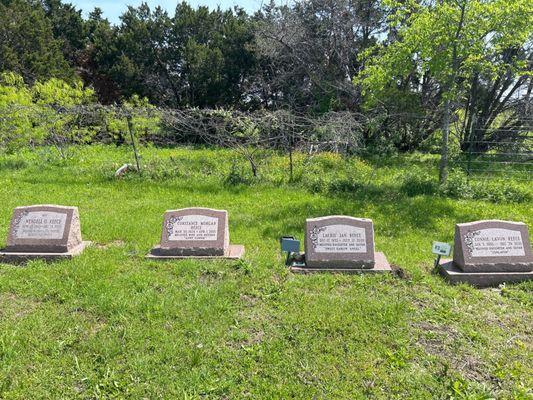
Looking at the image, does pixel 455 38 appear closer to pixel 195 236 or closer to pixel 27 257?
pixel 195 236

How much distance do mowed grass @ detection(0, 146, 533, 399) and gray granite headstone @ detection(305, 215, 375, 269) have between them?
233 millimetres

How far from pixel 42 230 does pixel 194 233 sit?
206 centimetres

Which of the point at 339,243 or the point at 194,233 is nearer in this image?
the point at 339,243

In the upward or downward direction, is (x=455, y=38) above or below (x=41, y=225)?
above

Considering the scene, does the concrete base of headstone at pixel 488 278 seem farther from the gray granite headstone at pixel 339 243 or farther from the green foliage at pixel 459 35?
the green foliage at pixel 459 35

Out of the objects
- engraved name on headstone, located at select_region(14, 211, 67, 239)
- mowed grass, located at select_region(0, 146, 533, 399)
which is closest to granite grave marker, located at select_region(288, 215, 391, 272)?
mowed grass, located at select_region(0, 146, 533, 399)

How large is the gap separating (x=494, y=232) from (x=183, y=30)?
25221 mm

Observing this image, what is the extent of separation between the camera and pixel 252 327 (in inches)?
158

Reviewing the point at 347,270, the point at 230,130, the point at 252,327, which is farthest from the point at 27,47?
the point at 252,327

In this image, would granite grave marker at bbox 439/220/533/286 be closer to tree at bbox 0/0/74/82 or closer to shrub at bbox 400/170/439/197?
shrub at bbox 400/170/439/197

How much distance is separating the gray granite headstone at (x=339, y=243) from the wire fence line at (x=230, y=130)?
5.18 metres

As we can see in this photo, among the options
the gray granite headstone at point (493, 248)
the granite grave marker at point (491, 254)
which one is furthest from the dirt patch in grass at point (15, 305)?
the gray granite headstone at point (493, 248)

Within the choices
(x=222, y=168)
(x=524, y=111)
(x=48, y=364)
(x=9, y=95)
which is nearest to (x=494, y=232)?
(x=48, y=364)

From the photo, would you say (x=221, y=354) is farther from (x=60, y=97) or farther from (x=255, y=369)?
(x=60, y=97)
